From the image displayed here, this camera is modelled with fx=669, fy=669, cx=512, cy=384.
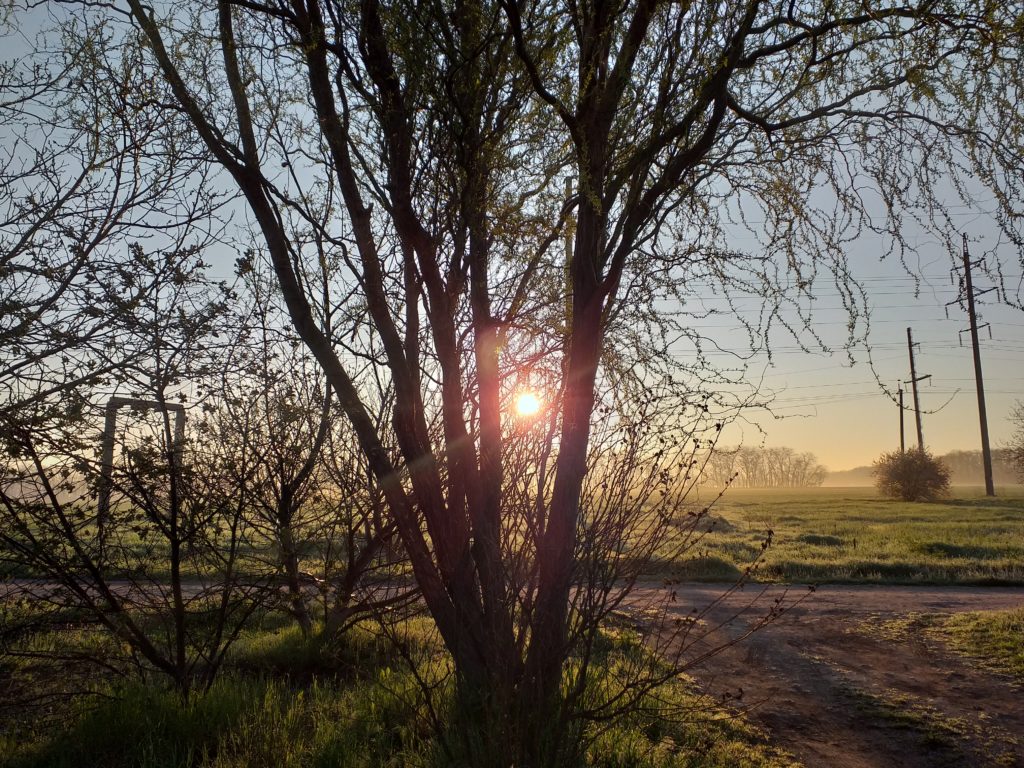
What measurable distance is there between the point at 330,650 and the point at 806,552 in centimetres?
1217

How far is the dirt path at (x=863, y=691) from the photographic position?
4559 mm

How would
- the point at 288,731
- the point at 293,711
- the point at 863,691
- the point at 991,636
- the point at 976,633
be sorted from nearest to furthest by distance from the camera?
1. the point at 288,731
2. the point at 293,711
3. the point at 863,691
4. the point at 991,636
5. the point at 976,633

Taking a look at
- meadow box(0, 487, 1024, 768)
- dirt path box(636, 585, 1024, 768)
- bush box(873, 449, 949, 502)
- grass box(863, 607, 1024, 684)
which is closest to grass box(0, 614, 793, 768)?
meadow box(0, 487, 1024, 768)

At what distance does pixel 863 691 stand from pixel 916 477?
3772 centimetres

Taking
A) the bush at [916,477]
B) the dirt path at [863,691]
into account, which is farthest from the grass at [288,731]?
the bush at [916,477]

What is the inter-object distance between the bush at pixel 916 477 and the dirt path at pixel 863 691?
108ft

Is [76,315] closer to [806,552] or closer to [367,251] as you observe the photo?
[367,251]

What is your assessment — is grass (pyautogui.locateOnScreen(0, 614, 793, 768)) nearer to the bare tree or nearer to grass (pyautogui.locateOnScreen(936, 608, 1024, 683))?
the bare tree

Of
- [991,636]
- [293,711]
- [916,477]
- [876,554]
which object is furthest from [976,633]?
[916,477]

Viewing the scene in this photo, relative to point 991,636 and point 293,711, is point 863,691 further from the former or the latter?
point 293,711

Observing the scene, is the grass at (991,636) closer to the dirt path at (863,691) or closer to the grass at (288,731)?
the dirt path at (863,691)

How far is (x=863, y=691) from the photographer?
5.69 meters

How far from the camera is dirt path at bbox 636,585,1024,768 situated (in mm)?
4559

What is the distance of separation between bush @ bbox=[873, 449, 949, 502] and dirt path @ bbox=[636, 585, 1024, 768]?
33036 millimetres
